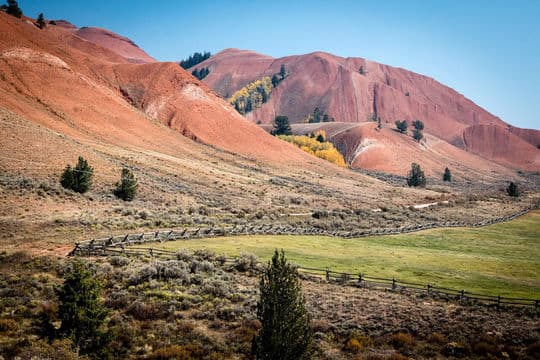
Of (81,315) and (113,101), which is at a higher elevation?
(113,101)

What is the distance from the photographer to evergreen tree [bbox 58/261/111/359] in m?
19.1

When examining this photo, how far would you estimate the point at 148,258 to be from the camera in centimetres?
3105

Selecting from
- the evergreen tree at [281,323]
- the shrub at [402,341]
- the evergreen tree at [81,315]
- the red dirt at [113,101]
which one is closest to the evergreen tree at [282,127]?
the red dirt at [113,101]

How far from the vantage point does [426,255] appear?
3956 centimetres

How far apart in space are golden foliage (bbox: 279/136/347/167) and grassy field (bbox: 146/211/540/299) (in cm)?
8861

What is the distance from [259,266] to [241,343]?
35.8 ft

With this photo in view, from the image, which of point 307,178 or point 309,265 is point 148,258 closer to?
point 309,265

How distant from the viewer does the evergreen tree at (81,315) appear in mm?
19094

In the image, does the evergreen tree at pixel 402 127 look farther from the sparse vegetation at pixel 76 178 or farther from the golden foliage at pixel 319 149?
the sparse vegetation at pixel 76 178

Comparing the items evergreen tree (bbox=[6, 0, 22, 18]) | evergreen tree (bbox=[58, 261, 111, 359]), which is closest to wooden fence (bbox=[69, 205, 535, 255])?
evergreen tree (bbox=[58, 261, 111, 359])

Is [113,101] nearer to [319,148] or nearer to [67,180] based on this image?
[67,180]

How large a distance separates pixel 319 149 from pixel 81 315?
5193 inches

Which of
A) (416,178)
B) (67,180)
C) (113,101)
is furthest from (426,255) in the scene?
(113,101)

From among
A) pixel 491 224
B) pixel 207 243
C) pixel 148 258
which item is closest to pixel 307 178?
pixel 491 224
